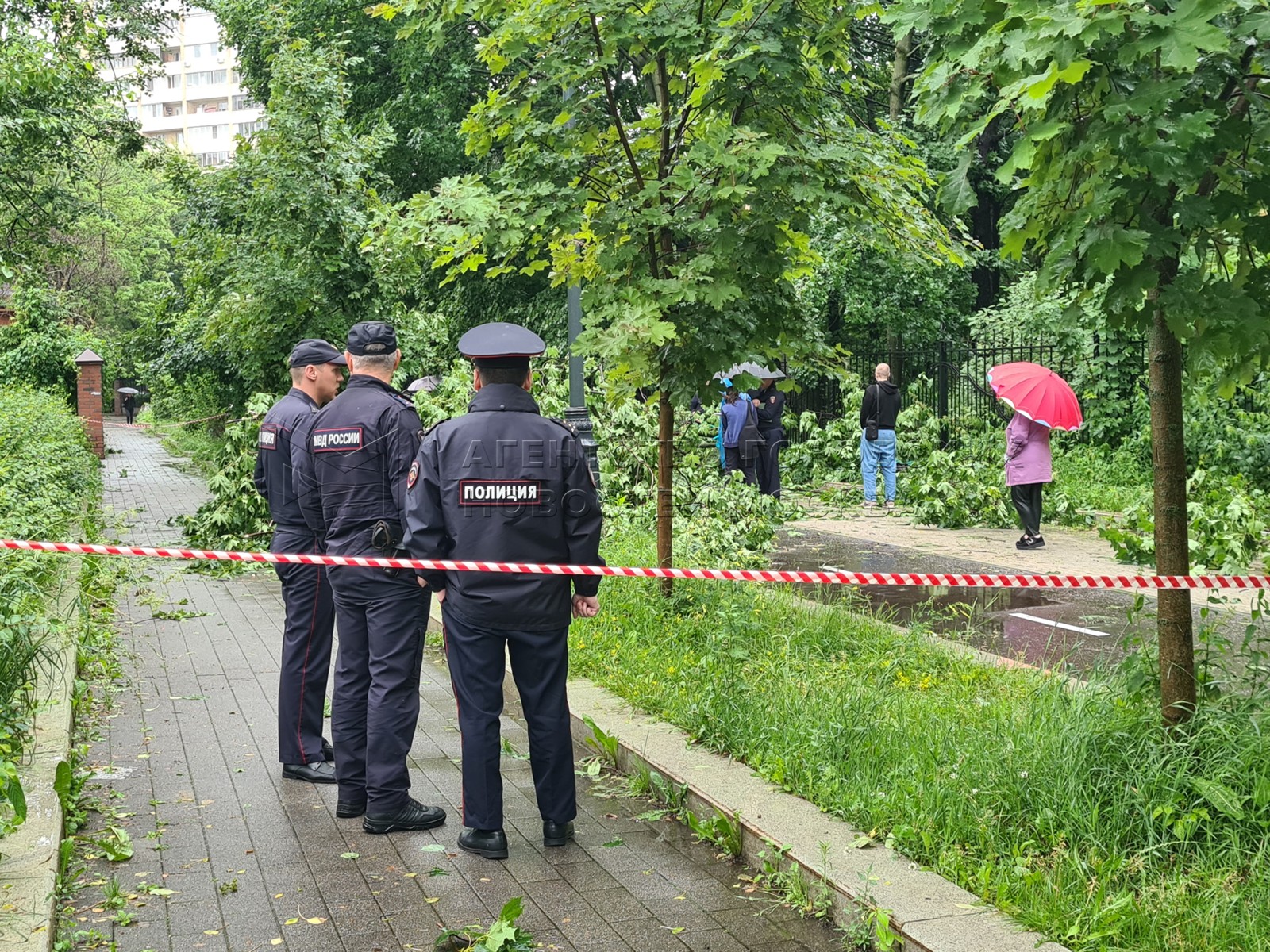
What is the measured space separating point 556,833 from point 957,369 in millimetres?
15901

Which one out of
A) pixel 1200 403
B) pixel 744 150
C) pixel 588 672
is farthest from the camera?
pixel 588 672

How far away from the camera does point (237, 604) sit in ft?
34.8

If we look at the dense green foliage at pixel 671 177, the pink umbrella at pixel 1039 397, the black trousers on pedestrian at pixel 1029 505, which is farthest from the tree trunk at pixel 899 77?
the dense green foliage at pixel 671 177

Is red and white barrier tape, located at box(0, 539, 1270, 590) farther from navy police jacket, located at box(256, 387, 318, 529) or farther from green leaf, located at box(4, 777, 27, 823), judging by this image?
green leaf, located at box(4, 777, 27, 823)

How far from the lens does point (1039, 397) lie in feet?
39.2

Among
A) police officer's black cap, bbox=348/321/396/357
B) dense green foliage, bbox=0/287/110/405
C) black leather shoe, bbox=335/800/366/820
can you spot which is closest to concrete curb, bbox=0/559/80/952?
black leather shoe, bbox=335/800/366/820

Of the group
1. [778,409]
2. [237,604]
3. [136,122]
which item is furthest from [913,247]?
[136,122]

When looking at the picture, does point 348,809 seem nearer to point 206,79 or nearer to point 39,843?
point 39,843

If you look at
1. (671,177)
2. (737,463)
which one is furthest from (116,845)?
(737,463)

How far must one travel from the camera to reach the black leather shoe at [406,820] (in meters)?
5.12

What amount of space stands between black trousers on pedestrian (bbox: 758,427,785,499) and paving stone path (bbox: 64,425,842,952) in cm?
971

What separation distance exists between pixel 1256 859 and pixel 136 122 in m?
24.9

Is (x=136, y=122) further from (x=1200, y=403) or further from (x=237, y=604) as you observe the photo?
(x=1200, y=403)

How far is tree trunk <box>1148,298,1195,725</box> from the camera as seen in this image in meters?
4.46
